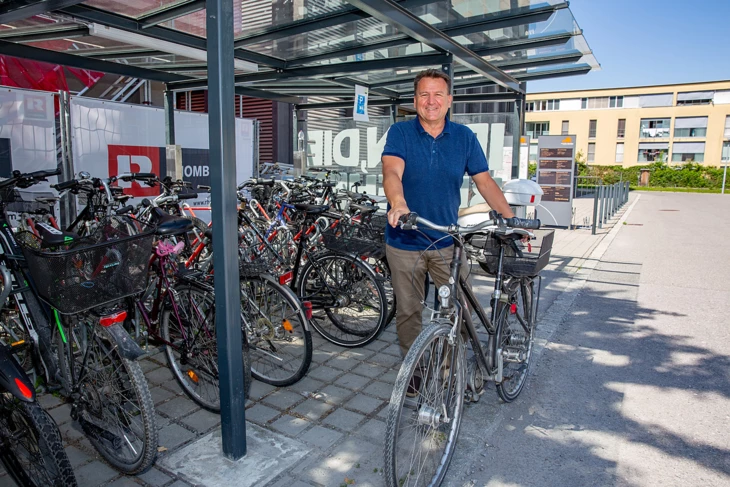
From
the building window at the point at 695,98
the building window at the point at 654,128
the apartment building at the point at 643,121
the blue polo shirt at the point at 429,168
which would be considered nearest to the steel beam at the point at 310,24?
the blue polo shirt at the point at 429,168

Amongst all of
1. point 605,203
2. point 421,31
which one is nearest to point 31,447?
point 421,31

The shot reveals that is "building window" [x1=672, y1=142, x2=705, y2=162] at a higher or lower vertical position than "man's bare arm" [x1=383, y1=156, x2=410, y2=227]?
higher

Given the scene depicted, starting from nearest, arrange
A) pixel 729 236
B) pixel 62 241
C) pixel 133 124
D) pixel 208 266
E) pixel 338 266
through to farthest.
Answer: pixel 62 241, pixel 208 266, pixel 338 266, pixel 133 124, pixel 729 236

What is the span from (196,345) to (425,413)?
1.52 metres

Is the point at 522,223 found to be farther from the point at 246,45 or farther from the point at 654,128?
the point at 654,128

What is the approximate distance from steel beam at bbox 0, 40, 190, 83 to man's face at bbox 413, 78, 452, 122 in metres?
4.20

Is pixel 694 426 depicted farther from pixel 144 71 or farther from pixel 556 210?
pixel 556 210

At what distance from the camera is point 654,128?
2532 inches

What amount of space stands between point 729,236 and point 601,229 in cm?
270

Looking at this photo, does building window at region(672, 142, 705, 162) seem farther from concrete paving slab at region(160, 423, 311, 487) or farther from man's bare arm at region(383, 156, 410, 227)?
concrete paving slab at region(160, 423, 311, 487)

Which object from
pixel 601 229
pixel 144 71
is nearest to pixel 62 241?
pixel 144 71

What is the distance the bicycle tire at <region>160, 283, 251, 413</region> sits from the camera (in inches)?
124

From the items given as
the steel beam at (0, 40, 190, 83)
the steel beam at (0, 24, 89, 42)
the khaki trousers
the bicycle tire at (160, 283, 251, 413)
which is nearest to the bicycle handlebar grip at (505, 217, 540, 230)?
the khaki trousers

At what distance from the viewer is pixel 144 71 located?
20.6 feet
